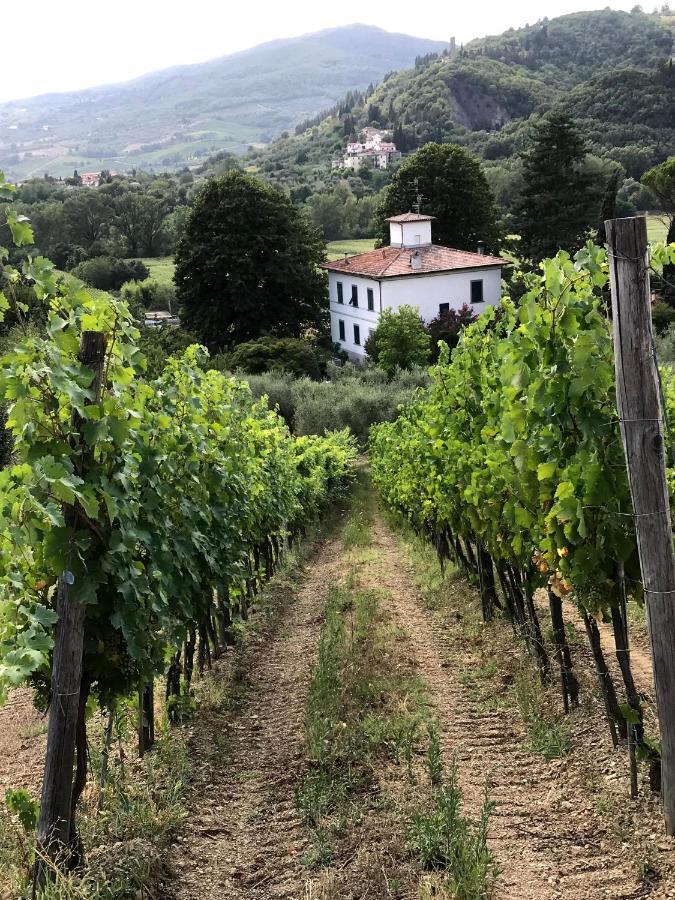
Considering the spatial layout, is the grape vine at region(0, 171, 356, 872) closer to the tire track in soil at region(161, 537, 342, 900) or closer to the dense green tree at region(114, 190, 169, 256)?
the tire track in soil at region(161, 537, 342, 900)

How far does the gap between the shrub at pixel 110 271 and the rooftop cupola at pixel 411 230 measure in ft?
78.2

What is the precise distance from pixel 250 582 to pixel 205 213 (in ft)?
111

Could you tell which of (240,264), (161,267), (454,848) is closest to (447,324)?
(240,264)

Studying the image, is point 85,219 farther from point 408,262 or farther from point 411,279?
point 411,279

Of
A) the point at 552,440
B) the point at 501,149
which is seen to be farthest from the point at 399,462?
the point at 501,149

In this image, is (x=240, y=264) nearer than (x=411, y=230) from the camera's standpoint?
Yes

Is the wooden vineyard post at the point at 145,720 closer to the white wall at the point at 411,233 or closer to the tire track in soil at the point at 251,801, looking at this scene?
the tire track in soil at the point at 251,801

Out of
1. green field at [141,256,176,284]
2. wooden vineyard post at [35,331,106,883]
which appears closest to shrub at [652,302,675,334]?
wooden vineyard post at [35,331,106,883]

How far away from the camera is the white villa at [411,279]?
40.6 metres

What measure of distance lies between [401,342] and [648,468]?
3384 centimetres

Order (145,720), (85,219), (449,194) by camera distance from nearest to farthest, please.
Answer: (145,720)
(449,194)
(85,219)

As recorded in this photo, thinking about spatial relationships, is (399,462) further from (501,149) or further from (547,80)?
(547,80)

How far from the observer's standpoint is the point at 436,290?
41500mm

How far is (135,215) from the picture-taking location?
73250 mm
